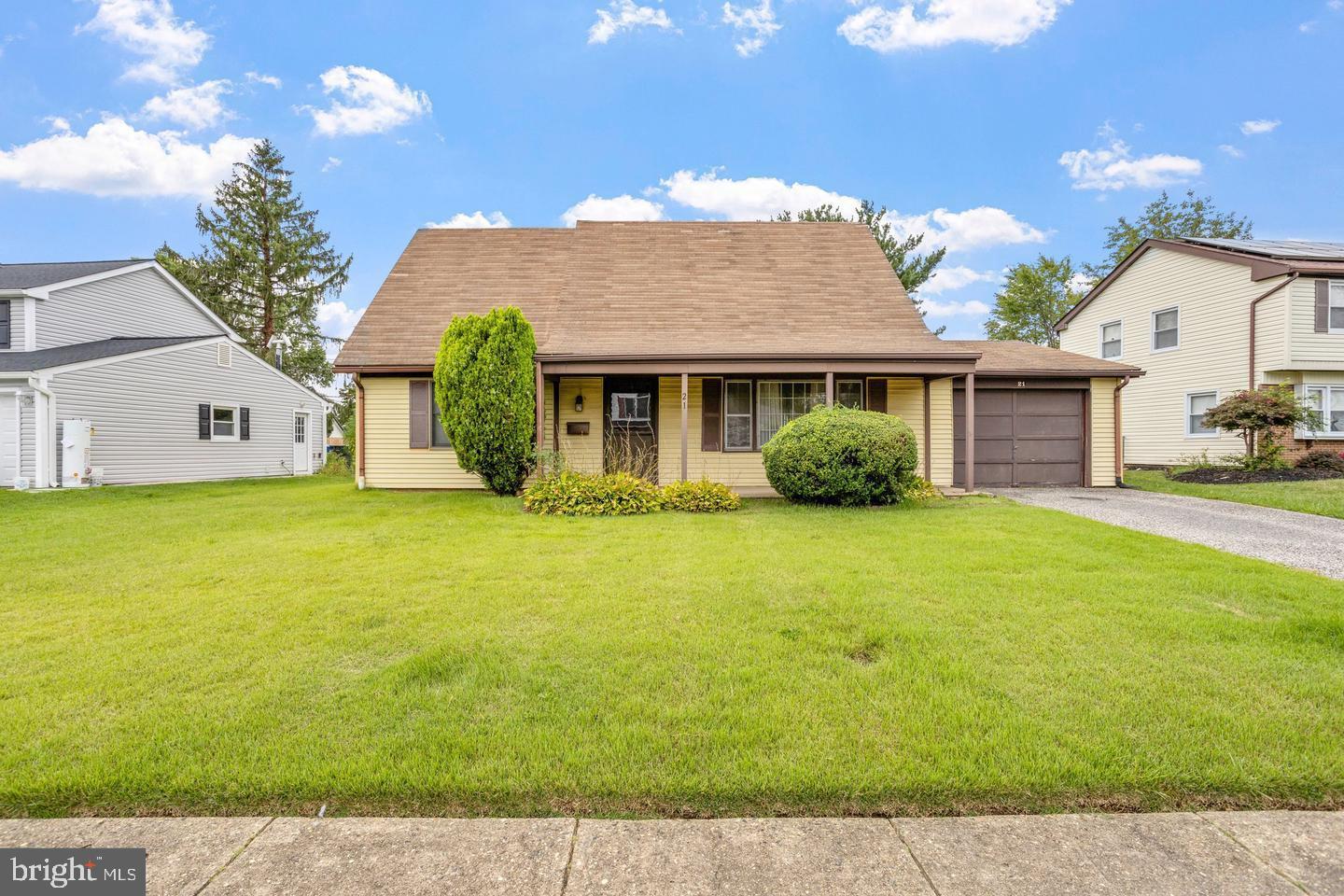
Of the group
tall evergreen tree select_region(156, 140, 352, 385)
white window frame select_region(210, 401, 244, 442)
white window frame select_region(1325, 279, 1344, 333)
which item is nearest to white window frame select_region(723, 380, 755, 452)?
white window frame select_region(1325, 279, 1344, 333)

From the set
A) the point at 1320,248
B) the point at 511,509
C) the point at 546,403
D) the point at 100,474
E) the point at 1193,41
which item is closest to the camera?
the point at 511,509

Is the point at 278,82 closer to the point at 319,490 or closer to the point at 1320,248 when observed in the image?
the point at 319,490

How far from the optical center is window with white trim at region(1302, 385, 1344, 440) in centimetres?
1270

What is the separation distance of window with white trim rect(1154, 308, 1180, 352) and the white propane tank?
26.5 m

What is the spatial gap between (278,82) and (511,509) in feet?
52.0

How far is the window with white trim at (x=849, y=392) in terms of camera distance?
10992mm

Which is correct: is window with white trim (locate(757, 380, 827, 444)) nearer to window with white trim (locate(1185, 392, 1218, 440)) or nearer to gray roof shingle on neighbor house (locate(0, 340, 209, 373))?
window with white trim (locate(1185, 392, 1218, 440))

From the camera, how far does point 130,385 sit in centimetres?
1312

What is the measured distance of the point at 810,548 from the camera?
18.7 ft

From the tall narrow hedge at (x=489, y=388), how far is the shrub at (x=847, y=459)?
4300 mm

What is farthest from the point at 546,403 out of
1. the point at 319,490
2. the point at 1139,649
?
the point at 1139,649

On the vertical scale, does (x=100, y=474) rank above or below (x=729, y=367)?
below

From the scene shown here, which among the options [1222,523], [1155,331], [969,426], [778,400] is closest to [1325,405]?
[1155,331]

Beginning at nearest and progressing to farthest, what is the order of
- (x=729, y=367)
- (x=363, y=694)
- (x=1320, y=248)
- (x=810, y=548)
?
(x=363, y=694)
(x=810, y=548)
(x=729, y=367)
(x=1320, y=248)
